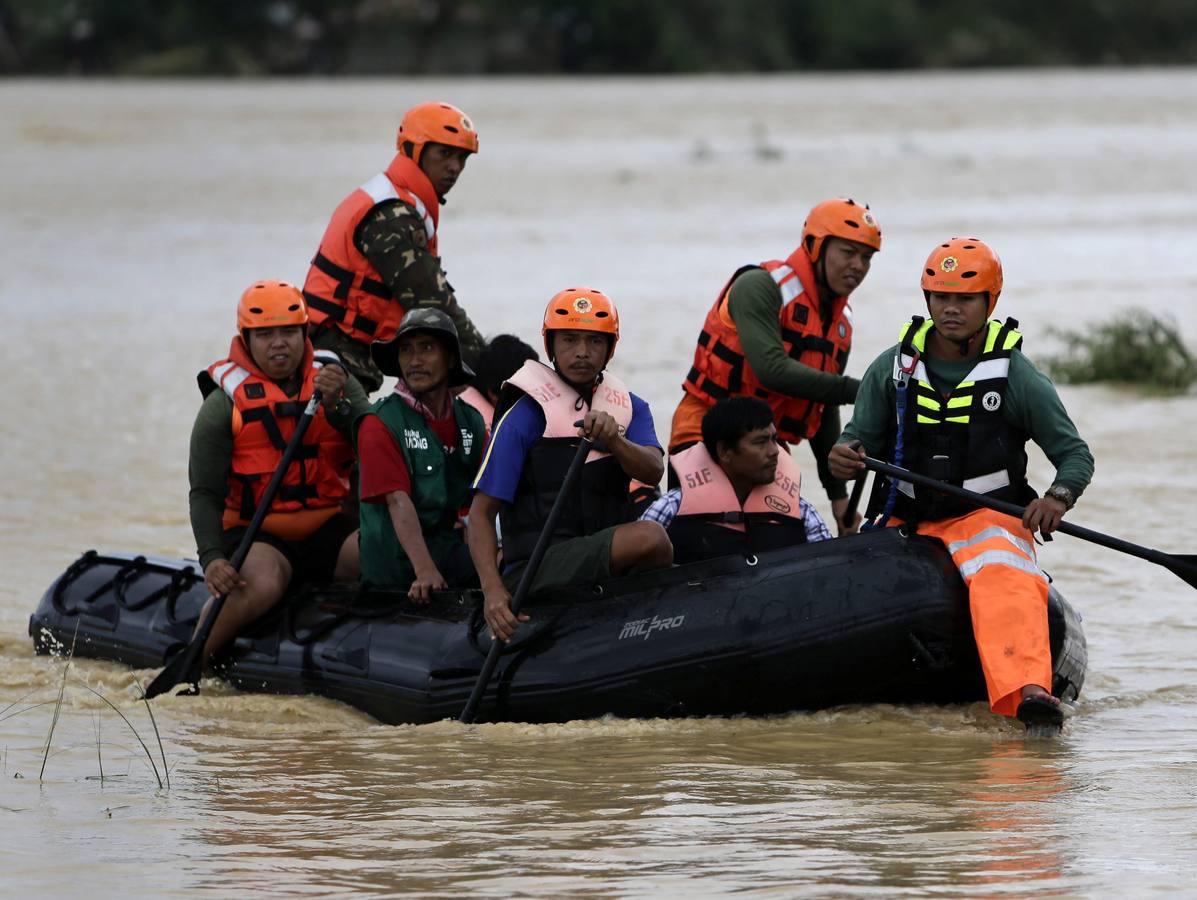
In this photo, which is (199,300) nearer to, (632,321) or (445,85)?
(632,321)

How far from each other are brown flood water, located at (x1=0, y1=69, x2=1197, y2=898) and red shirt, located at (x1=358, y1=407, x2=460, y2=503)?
73 centimetres

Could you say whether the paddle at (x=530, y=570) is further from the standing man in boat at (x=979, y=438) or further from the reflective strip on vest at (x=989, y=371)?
the reflective strip on vest at (x=989, y=371)

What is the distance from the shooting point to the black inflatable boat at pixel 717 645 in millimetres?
6383

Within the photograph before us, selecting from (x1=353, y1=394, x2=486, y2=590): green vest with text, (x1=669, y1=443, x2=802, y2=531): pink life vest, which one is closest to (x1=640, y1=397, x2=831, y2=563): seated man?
(x1=669, y1=443, x2=802, y2=531): pink life vest

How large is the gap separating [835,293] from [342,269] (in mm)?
1781

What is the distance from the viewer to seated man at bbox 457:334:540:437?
7.61 m

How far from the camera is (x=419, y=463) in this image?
7039 millimetres

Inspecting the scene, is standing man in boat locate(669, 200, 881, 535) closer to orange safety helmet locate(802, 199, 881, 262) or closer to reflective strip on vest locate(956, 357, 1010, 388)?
orange safety helmet locate(802, 199, 881, 262)

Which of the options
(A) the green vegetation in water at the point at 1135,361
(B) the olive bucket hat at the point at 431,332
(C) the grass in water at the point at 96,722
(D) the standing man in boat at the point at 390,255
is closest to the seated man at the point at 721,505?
(B) the olive bucket hat at the point at 431,332

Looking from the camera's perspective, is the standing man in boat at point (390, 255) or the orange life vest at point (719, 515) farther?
the standing man in boat at point (390, 255)

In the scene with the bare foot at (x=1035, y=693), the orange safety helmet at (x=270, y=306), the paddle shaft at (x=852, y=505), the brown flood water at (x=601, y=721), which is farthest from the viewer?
the paddle shaft at (x=852, y=505)

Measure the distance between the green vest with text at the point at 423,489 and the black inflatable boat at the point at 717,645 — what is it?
0.19 m

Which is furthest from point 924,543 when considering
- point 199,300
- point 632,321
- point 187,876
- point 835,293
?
point 199,300

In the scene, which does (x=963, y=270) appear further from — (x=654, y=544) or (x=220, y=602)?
(x=220, y=602)
